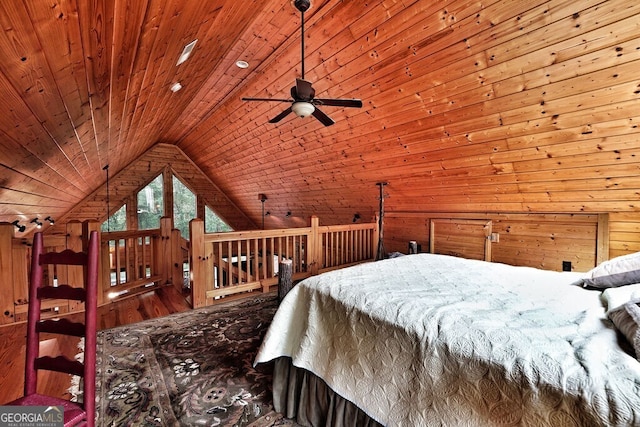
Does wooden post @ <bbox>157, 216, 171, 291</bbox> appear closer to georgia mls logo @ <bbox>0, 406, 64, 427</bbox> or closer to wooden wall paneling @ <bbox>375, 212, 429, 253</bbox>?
georgia mls logo @ <bbox>0, 406, 64, 427</bbox>

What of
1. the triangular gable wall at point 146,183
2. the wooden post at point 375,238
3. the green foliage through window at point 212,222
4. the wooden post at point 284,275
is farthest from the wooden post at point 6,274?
the green foliage through window at point 212,222

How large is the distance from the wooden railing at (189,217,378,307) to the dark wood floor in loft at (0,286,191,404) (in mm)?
440

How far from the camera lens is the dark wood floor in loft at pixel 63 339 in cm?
192

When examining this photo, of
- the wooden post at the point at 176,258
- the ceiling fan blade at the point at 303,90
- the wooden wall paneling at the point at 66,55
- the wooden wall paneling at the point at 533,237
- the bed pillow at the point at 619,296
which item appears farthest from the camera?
the wooden post at the point at 176,258

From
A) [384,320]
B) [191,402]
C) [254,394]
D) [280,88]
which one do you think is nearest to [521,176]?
[384,320]

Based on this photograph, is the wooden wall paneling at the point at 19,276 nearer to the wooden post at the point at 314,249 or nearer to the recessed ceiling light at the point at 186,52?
the recessed ceiling light at the point at 186,52

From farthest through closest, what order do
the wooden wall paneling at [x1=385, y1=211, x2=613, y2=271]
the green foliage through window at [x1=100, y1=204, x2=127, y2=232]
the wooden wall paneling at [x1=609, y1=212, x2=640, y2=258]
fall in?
1. the green foliage through window at [x1=100, y1=204, x2=127, y2=232]
2. the wooden wall paneling at [x1=385, y1=211, x2=613, y2=271]
3. the wooden wall paneling at [x1=609, y1=212, x2=640, y2=258]

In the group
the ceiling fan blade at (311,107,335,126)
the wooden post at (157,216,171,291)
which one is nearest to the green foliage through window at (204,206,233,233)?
the wooden post at (157,216,171,291)

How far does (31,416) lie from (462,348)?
1.70 m

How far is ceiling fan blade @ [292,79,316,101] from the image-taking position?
232cm

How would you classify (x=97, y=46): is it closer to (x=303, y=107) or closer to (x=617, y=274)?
(x=303, y=107)

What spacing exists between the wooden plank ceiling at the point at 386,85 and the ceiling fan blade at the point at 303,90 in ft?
2.28

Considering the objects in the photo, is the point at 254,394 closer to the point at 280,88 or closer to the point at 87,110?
the point at 87,110

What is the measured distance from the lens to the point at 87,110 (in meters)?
2.10
